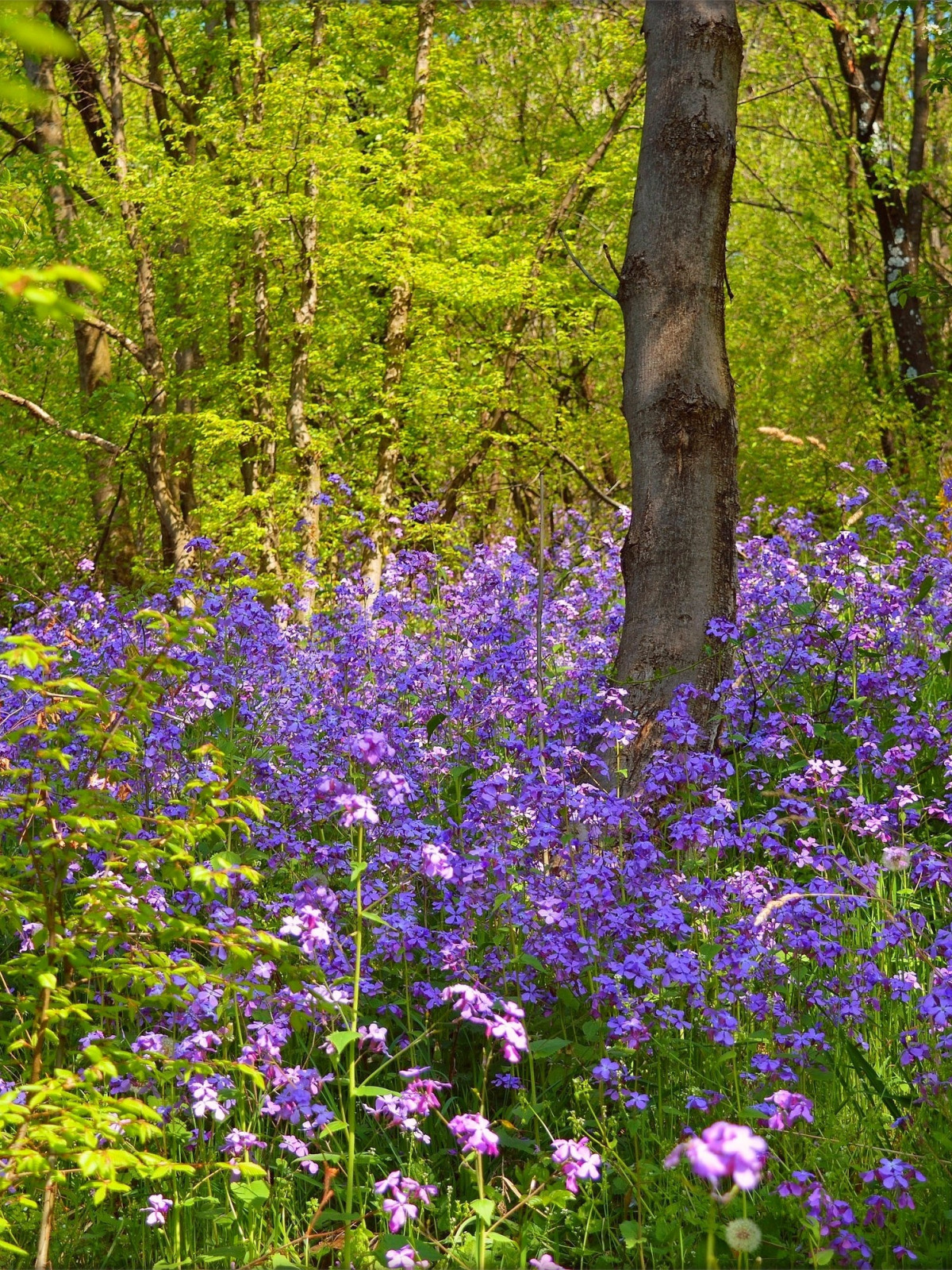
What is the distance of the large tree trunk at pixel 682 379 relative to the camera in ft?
14.3

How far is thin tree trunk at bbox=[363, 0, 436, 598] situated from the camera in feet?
34.7

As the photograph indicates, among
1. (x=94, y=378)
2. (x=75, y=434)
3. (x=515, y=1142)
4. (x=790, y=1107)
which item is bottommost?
(x=515, y=1142)

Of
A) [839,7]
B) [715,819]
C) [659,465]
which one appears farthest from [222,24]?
[715,819]

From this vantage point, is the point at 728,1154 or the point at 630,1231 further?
the point at 630,1231

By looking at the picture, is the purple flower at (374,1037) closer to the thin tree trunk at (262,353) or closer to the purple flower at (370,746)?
the purple flower at (370,746)

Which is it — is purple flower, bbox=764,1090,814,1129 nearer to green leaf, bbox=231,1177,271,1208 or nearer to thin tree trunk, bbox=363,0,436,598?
green leaf, bbox=231,1177,271,1208

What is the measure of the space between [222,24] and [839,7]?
7160mm

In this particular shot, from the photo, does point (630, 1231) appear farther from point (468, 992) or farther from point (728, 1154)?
point (728, 1154)

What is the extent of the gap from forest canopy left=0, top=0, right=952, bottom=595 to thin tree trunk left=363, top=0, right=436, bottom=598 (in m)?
0.05

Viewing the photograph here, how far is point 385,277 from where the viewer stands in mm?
10727

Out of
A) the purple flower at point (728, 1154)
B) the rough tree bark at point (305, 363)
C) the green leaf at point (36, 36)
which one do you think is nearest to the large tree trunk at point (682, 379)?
the purple flower at point (728, 1154)

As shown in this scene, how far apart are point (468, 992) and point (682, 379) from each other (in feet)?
9.48

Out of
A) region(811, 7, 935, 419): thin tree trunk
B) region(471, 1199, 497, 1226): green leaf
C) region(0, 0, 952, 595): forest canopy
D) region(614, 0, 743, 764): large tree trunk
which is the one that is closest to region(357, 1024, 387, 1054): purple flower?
region(471, 1199, 497, 1226): green leaf

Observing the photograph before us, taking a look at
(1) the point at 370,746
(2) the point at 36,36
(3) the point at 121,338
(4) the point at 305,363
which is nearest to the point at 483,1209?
(1) the point at 370,746
